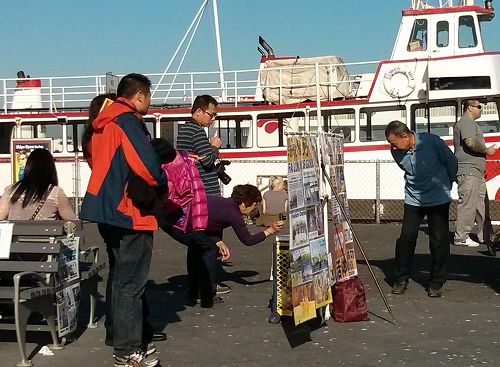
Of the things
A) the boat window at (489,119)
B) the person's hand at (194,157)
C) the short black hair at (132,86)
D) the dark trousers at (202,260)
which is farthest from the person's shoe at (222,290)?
the boat window at (489,119)

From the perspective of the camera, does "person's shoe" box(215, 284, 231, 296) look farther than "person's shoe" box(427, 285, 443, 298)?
Yes

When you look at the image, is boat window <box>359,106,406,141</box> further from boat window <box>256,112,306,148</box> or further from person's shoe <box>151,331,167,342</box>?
person's shoe <box>151,331,167,342</box>

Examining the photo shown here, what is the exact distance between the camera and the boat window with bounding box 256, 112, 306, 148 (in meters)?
18.9

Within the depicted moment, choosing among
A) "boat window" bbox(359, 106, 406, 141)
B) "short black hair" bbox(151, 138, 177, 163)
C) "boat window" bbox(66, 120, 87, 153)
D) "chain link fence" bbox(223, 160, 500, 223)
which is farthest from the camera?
"boat window" bbox(66, 120, 87, 153)

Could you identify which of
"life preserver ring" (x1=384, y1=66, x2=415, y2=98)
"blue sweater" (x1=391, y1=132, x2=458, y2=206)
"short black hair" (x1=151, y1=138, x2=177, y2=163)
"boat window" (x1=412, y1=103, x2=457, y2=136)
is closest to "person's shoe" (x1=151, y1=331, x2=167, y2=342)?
"short black hair" (x1=151, y1=138, x2=177, y2=163)

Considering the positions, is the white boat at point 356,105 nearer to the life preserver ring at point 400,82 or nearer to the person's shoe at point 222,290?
the life preserver ring at point 400,82

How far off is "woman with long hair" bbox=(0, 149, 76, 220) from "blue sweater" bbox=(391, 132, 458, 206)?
3414 mm

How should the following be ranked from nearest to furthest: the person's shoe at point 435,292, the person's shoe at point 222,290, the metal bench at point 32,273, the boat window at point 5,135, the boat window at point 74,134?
the metal bench at point 32,273
the person's shoe at point 435,292
the person's shoe at point 222,290
the boat window at point 74,134
the boat window at point 5,135

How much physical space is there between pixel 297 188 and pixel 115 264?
1.47 meters

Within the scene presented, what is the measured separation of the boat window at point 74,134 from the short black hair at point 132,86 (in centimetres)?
1541

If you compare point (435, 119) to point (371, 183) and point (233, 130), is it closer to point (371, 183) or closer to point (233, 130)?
point (371, 183)

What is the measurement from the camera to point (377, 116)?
1839 cm

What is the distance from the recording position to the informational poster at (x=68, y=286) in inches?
227

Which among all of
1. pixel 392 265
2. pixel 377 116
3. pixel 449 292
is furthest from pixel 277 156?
pixel 449 292
